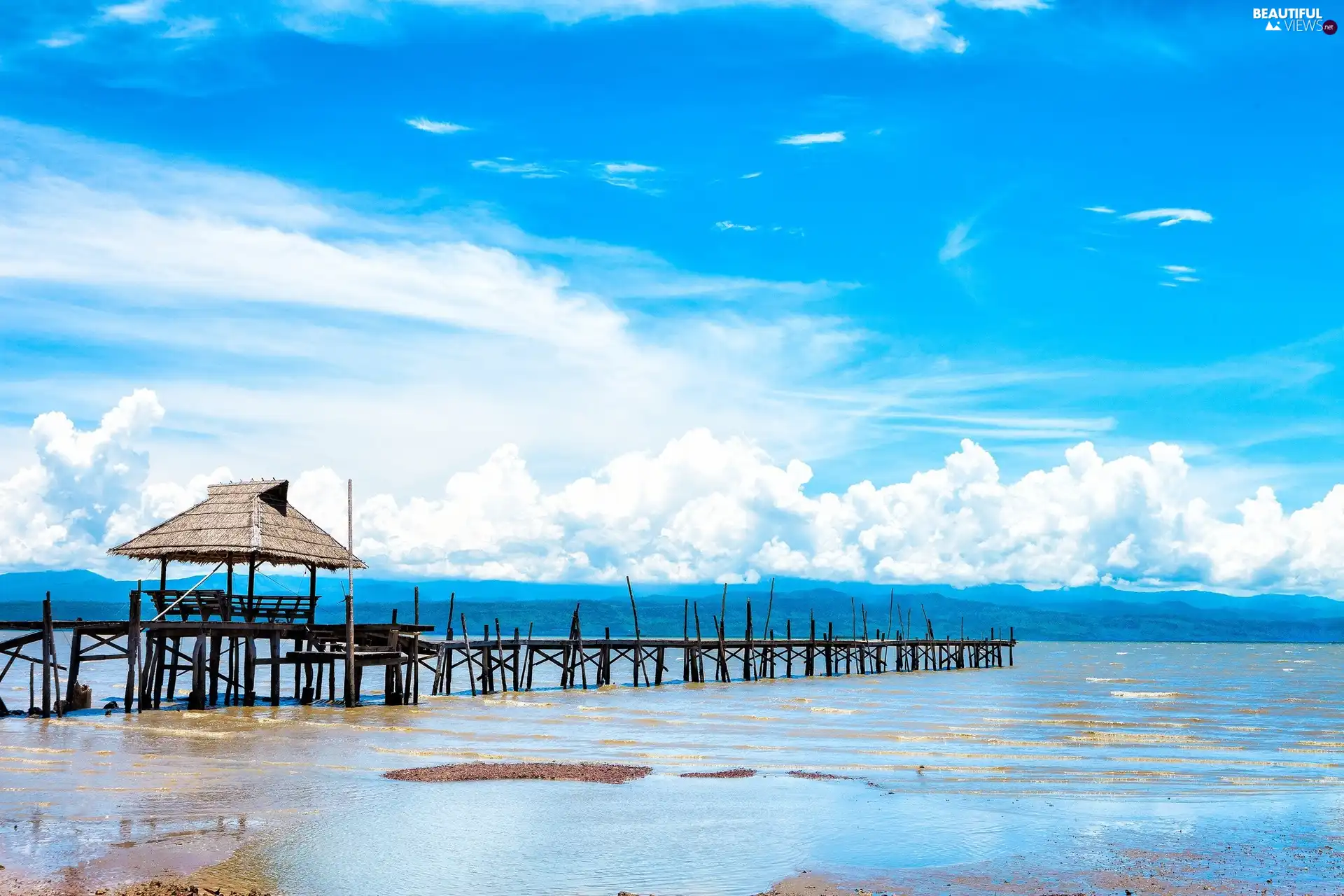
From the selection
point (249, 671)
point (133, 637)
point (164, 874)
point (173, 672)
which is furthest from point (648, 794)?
point (173, 672)

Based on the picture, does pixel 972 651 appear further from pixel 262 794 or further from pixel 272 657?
pixel 262 794

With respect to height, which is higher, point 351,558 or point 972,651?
point 351,558

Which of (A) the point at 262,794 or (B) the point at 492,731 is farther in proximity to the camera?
(B) the point at 492,731

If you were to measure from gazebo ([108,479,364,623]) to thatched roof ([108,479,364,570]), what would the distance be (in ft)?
0.08

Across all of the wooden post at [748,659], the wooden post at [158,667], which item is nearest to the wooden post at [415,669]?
the wooden post at [158,667]

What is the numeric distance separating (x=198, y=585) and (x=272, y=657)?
3993mm

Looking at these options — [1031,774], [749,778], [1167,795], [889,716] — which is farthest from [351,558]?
[1167,795]

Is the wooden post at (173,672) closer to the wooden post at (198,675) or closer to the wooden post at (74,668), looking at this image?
the wooden post at (198,675)

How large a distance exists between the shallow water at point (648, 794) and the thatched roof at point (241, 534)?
5133 mm

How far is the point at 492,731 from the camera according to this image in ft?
107

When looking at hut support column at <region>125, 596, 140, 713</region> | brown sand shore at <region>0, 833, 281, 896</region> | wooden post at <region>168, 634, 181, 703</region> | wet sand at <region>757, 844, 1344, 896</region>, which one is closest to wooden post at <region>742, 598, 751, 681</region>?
wooden post at <region>168, 634, 181, 703</region>

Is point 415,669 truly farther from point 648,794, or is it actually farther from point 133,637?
point 648,794

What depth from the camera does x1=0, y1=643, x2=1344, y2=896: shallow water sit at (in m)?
15.2

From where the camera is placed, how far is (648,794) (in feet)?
67.8
